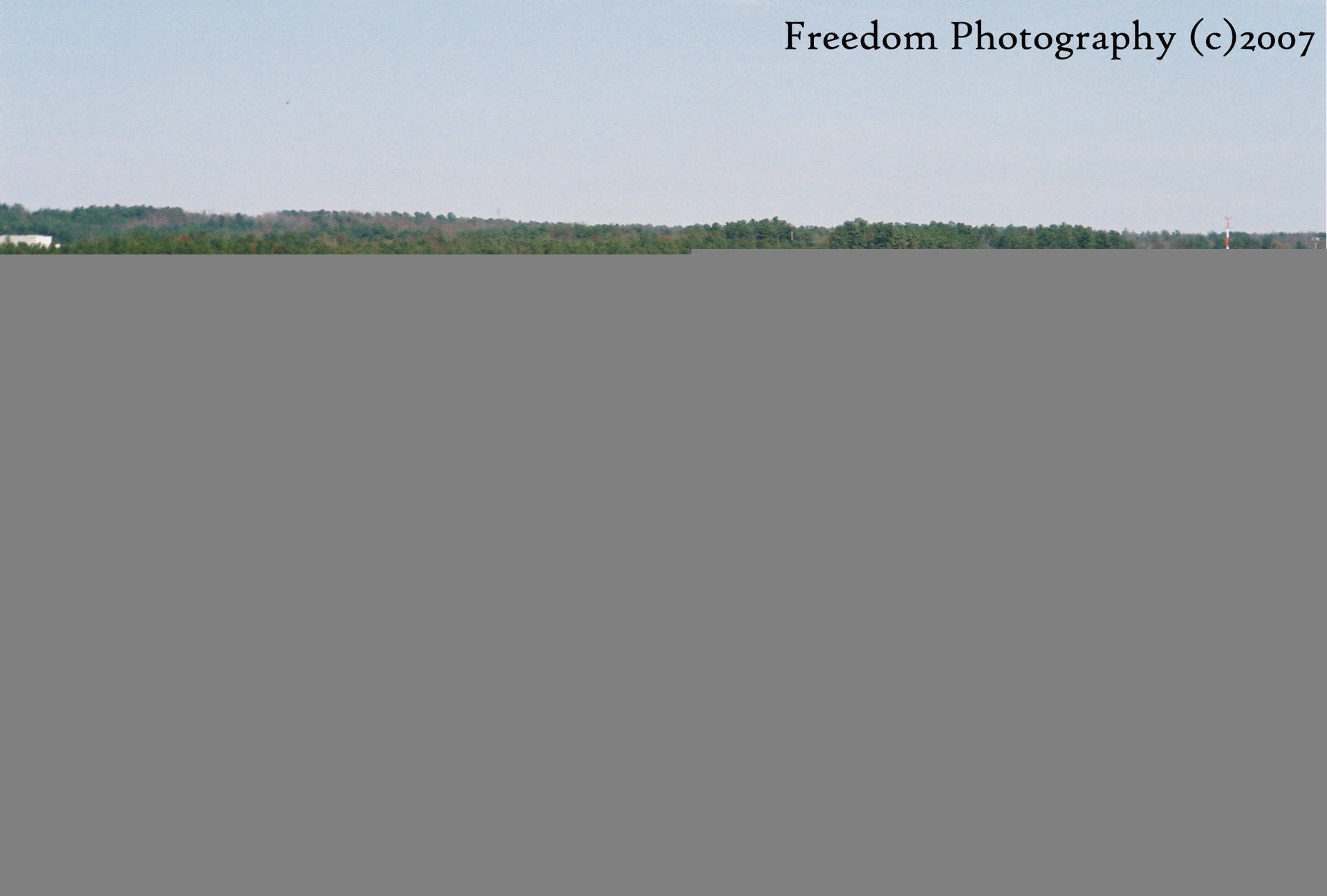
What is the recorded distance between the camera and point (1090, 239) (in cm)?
1686

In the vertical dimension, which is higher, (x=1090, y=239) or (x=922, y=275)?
(x=1090, y=239)

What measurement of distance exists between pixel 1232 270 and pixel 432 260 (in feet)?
15.1

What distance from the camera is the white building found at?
55.6 ft

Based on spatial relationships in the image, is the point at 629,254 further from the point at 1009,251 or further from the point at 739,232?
the point at 739,232

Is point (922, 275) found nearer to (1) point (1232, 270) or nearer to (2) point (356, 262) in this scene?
(1) point (1232, 270)

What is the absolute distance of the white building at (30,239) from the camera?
55.6ft

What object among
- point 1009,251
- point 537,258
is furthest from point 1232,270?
point 537,258

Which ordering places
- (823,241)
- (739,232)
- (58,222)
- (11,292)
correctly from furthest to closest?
(58,222)
(823,241)
(739,232)
(11,292)

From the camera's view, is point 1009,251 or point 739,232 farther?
point 739,232

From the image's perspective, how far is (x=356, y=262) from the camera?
6305 millimetres

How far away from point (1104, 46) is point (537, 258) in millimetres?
5685

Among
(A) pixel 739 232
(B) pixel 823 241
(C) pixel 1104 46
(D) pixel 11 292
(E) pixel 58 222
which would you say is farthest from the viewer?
(E) pixel 58 222

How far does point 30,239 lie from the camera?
1753 centimetres

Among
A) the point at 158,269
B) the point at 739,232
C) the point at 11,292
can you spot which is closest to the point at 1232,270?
the point at 158,269
